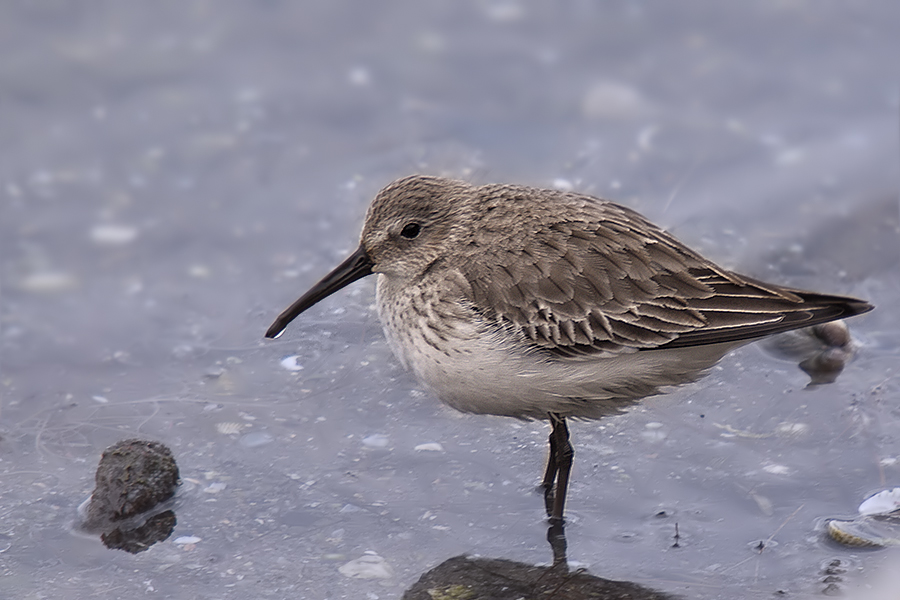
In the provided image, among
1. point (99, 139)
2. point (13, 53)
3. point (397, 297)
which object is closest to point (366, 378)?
A: point (397, 297)

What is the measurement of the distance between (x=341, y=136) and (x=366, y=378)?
3065mm

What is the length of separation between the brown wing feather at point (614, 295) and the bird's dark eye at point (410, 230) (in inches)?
15.1

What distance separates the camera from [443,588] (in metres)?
4.88

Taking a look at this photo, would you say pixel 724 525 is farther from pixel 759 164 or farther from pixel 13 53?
pixel 13 53

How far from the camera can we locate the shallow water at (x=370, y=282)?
17.0ft

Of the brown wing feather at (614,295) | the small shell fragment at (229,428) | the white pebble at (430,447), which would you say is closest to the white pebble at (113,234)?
the small shell fragment at (229,428)

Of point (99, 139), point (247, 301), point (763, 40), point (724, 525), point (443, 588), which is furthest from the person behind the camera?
point (763, 40)

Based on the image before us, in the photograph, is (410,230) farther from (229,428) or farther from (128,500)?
(128,500)

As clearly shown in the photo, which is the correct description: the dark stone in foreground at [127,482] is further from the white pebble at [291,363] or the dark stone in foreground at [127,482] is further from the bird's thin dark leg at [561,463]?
the bird's thin dark leg at [561,463]

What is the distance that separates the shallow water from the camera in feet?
17.0

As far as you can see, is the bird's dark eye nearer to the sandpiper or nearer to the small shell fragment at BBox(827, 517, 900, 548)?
the sandpiper

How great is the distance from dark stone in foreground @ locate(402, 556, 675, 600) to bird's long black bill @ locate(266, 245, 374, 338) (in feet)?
5.07

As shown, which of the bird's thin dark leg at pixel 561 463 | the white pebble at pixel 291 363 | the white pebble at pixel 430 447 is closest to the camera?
the bird's thin dark leg at pixel 561 463

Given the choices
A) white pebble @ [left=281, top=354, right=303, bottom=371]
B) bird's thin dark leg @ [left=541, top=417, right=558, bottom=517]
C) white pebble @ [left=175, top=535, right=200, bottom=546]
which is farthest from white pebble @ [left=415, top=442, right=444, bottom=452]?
white pebble @ [left=175, top=535, right=200, bottom=546]
